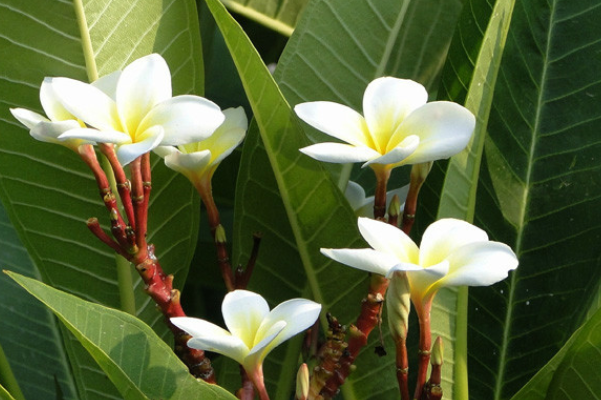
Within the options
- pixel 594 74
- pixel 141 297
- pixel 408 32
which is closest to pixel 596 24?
pixel 594 74

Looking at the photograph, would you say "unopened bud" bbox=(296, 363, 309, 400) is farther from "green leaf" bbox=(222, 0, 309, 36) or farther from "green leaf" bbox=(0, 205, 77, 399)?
"green leaf" bbox=(222, 0, 309, 36)

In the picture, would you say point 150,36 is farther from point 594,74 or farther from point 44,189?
point 594,74

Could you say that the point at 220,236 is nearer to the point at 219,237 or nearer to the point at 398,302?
the point at 219,237

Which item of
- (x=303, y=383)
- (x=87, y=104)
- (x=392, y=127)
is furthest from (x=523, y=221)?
(x=87, y=104)

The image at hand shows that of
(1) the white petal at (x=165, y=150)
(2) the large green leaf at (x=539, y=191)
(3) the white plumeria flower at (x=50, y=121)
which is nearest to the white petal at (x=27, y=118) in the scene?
(3) the white plumeria flower at (x=50, y=121)

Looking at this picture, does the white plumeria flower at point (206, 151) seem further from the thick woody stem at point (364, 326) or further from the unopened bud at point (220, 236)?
the thick woody stem at point (364, 326)

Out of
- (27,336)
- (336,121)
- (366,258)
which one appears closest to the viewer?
(366,258)
